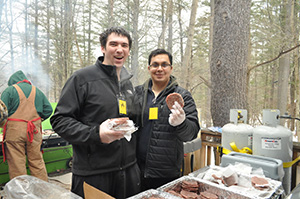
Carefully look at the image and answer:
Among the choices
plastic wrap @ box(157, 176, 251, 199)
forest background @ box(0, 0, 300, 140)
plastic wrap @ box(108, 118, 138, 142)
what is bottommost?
plastic wrap @ box(157, 176, 251, 199)

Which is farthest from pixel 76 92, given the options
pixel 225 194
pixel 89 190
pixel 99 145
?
pixel 225 194

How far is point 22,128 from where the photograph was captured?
11.9 feet

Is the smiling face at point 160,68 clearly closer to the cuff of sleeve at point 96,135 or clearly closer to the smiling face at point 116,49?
the smiling face at point 116,49

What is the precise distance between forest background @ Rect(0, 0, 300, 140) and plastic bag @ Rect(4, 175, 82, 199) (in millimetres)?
3318

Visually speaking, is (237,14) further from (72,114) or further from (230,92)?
(72,114)

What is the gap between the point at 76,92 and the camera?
154 centimetres

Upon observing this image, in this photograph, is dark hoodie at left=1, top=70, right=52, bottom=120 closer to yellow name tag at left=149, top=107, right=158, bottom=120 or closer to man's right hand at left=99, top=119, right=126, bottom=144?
yellow name tag at left=149, top=107, right=158, bottom=120

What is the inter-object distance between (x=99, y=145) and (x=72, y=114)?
1.06ft

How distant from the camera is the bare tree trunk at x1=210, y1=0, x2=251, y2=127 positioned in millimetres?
3752

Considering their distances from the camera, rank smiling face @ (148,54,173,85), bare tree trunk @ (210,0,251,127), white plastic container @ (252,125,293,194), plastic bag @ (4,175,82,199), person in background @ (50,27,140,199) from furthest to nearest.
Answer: bare tree trunk @ (210,0,251,127)
smiling face @ (148,54,173,85)
white plastic container @ (252,125,293,194)
person in background @ (50,27,140,199)
plastic bag @ (4,175,82,199)

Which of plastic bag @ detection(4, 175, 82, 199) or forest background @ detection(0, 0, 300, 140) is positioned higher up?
forest background @ detection(0, 0, 300, 140)

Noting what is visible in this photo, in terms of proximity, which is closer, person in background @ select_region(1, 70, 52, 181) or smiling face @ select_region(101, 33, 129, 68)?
smiling face @ select_region(101, 33, 129, 68)

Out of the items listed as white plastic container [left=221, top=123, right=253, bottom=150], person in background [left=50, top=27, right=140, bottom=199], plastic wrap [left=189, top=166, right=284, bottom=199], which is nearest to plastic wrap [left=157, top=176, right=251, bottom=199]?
plastic wrap [left=189, top=166, right=284, bottom=199]

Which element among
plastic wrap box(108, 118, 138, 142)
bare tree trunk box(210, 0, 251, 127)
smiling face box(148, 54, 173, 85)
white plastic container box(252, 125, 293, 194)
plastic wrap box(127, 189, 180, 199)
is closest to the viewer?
plastic wrap box(127, 189, 180, 199)
